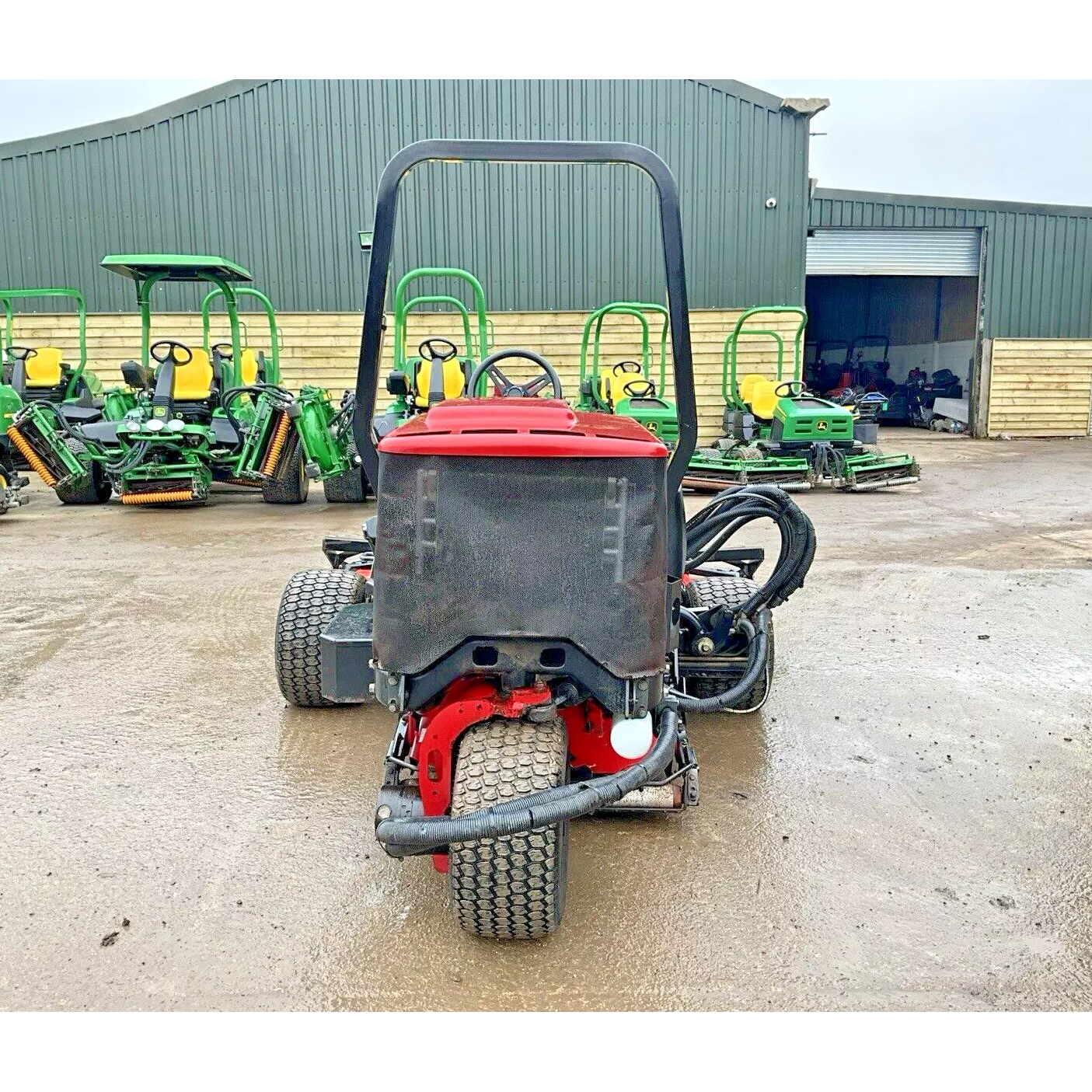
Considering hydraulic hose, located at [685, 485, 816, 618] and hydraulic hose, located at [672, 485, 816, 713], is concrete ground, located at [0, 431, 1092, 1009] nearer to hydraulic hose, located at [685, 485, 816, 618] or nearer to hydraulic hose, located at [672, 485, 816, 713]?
hydraulic hose, located at [672, 485, 816, 713]

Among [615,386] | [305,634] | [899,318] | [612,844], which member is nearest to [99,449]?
[615,386]

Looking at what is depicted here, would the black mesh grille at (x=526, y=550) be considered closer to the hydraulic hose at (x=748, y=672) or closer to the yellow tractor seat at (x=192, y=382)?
the hydraulic hose at (x=748, y=672)

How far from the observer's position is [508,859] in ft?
6.81

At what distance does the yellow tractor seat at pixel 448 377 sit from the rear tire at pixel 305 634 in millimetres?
4041

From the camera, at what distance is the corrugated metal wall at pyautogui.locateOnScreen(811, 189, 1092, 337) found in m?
16.4

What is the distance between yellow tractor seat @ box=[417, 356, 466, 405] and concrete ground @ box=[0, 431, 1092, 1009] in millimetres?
3121

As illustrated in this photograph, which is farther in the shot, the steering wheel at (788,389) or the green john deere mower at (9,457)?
the steering wheel at (788,389)

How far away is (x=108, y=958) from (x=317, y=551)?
183 inches

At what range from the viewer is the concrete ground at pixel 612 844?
204 centimetres

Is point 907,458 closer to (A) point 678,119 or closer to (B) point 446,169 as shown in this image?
(A) point 678,119

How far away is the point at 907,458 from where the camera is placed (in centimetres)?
1013

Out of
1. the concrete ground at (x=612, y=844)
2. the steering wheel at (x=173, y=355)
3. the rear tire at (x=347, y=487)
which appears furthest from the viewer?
the rear tire at (x=347, y=487)

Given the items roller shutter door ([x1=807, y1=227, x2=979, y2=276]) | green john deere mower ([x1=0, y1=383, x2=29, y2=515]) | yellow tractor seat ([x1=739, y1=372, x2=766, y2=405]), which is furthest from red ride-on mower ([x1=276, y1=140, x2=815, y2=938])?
roller shutter door ([x1=807, y1=227, x2=979, y2=276])

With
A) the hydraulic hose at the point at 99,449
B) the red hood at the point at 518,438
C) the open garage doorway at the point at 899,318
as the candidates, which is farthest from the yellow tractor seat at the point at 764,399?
the red hood at the point at 518,438
